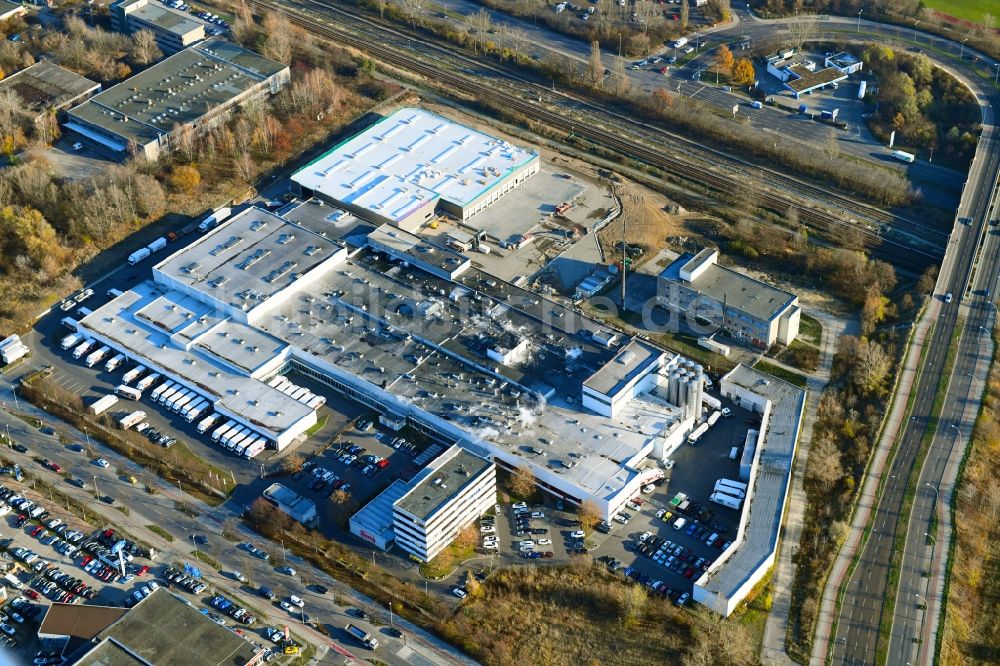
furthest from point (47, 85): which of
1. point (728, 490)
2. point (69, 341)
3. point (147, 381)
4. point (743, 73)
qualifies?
point (728, 490)

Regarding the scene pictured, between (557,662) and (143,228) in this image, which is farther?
(143,228)

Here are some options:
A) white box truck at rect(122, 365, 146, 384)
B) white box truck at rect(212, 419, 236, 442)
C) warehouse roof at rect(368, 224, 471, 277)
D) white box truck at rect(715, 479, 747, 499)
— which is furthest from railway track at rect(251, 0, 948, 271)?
white box truck at rect(212, 419, 236, 442)

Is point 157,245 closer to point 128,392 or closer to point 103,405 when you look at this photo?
point 128,392

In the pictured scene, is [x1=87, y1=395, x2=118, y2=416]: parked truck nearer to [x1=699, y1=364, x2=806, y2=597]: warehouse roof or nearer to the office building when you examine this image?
the office building

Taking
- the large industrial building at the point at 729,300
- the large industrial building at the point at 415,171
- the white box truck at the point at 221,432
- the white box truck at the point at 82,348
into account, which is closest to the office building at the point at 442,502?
the white box truck at the point at 221,432

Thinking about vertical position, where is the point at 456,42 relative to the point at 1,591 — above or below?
above

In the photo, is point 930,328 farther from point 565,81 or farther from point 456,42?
point 456,42

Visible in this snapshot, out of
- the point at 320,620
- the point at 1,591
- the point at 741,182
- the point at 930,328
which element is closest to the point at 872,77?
the point at 741,182
